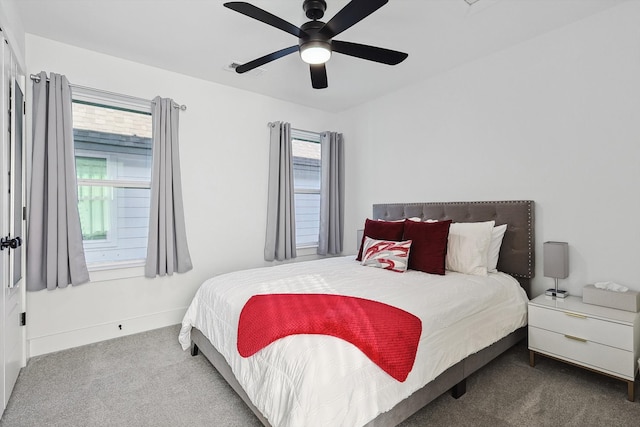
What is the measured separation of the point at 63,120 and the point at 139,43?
0.93 metres

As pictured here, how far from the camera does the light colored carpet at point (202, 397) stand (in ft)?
5.87

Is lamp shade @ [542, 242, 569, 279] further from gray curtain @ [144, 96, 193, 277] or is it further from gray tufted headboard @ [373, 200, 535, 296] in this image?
gray curtain @ [144, 96, 193, 277]

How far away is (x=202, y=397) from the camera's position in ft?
6.59

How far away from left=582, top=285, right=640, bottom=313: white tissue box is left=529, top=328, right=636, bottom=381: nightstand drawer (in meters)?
0.32

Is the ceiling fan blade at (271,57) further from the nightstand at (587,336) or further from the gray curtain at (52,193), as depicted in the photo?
the nightstand at (587,336)

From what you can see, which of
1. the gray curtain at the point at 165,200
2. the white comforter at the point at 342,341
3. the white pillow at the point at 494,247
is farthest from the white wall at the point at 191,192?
the white pillow at the point at 494,247

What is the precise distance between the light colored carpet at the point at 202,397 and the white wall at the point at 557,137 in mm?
796

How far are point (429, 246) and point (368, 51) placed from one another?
1.65m

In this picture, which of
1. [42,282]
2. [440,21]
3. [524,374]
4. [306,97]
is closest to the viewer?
Answer: [524,374]

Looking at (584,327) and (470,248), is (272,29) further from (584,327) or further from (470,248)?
(584,327)

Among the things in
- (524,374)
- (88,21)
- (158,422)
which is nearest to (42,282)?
(158,422)

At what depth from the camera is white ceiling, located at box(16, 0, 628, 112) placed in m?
2.26

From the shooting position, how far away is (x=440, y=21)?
2.42 metres

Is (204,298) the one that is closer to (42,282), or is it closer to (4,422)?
(4,422)
